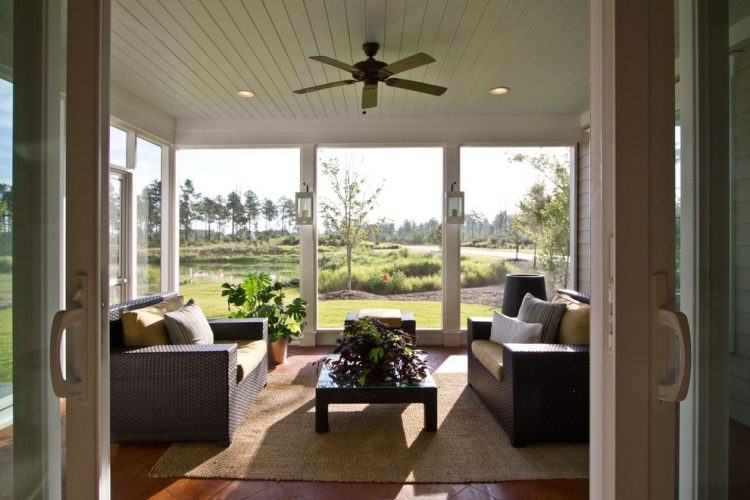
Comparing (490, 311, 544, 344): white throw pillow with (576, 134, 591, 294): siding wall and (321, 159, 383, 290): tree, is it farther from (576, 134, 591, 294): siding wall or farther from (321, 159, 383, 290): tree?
(321, 159, 383, 290): tree

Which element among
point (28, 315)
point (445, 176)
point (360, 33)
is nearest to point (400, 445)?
point (28, 315)

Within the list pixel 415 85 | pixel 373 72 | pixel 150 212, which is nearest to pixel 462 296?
pixel 415 85

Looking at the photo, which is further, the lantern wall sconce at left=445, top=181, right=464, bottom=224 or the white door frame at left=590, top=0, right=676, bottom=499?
the lantern wall sconce at left=445, top=181, right=464, bottom=224

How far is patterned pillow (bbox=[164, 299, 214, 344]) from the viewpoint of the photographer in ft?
9.27

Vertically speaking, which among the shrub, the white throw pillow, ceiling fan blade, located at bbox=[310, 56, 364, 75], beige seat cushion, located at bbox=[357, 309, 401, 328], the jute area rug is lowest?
the jute area rug

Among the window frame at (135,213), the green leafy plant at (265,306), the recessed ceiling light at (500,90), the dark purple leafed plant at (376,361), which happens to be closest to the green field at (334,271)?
the window frame at (135,213)

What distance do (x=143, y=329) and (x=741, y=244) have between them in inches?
116

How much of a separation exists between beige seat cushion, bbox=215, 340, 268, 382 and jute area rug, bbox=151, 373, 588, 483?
0.35m

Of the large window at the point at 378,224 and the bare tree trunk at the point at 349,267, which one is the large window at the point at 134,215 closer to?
the large window at the point at 378,224

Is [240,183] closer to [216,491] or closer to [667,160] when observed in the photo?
[216,491]

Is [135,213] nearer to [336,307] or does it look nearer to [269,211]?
[269,211]

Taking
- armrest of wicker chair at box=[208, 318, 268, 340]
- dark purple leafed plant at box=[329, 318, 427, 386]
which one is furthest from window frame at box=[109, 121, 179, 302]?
dark purple leafed plant at box=[329, 318, 427, 386]

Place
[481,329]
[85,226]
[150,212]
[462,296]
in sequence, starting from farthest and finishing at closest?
[462,296]
[150,212]
[481,329]
[85,226]

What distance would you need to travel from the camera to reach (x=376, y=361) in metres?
2.80
